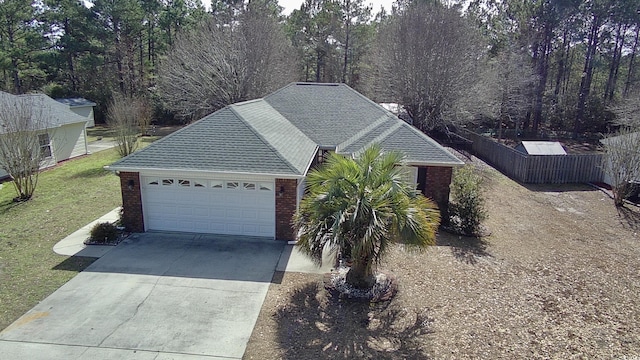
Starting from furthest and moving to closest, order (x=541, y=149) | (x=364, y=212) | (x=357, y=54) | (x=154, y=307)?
1. (x=357, y=54)
2. (x=541, y=149)
3. (x=154, y=307)
4. (x=364, y=212)

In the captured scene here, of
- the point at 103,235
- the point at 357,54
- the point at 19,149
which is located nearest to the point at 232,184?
the point at 103,235

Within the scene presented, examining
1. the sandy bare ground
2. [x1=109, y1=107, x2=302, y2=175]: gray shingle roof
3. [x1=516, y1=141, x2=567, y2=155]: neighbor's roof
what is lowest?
the sandy bare ground

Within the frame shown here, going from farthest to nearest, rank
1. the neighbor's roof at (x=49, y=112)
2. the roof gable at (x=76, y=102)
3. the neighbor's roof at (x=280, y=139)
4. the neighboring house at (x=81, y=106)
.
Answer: the neighboring house at (x=81, y=106), the roof gable at (x=76, y=102), the neighbor's roof at (x=49, y=112), the neighbor's roof at (x=280, y=139)

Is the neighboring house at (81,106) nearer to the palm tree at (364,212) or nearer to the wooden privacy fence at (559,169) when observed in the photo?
the palm tree at (364,212)

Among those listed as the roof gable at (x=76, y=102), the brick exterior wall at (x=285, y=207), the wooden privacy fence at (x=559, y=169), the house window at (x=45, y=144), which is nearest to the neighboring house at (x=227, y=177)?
the brick exterior wall at (x=285, y=207)

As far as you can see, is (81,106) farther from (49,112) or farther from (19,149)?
(19,149)

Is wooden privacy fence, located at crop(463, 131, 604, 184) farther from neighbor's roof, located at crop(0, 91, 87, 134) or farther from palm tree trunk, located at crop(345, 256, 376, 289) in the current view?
neighbor's roof, located at crop(0, 91, 87, 134)

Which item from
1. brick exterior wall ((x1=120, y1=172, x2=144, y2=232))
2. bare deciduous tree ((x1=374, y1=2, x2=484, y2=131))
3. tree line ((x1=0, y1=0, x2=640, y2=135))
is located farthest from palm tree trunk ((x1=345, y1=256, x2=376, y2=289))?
tree line ((x1=0, y1=0, x2=640, y2=135))
